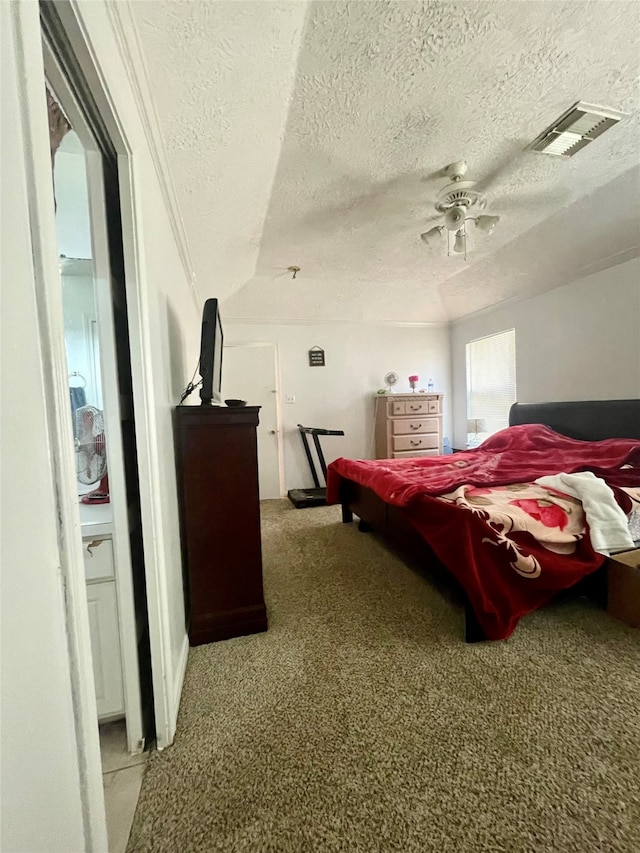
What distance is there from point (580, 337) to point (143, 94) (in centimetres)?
386

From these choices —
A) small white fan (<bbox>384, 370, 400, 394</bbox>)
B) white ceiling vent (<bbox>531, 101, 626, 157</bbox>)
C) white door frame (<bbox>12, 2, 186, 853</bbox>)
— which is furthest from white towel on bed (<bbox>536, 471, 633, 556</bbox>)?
small white fan (<bbox>384, 370, 400, 394</bbox>)

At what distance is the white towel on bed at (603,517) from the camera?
1825 mm

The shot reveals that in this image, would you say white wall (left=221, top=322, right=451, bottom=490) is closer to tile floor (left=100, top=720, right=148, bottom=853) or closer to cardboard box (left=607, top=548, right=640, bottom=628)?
cardboard box (left=607, top=548, right=640, bottom=628)

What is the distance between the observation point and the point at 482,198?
267cm

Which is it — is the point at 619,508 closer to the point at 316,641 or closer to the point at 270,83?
the point at 316,641

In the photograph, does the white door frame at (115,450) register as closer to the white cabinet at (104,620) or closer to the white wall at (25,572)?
the white cabinet at (104,620)

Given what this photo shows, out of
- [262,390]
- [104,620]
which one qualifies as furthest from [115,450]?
[262,390]

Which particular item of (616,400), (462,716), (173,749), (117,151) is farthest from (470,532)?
(616,400)

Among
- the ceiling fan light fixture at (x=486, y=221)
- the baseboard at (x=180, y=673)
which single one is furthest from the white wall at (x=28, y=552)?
the ceiling fan light fixture at (x=486, y=221)

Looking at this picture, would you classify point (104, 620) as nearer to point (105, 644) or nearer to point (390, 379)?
point (105, 644)

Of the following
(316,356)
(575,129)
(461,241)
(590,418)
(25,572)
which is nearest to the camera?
(25,572)

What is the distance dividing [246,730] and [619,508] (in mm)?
2093

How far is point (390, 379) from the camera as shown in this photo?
507 cm

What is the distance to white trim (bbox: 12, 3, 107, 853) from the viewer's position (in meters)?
0.48
